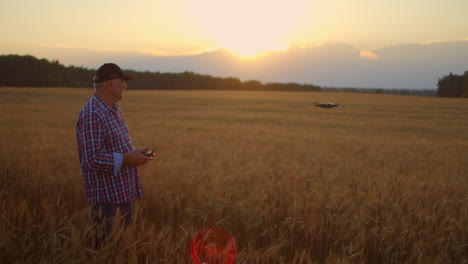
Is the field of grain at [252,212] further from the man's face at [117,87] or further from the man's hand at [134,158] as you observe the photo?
the man's face at [117,87]

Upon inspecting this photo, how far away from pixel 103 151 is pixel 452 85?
3496 inches

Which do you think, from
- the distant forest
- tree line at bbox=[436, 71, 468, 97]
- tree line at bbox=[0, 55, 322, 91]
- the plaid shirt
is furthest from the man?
tree line at bbox=[436, 71, 468, 97]

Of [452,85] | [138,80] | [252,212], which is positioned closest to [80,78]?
[138,80]

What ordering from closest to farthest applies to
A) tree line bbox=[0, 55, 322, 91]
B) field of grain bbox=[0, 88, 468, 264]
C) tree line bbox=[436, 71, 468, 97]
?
field of grain bbox=[0, 88, 468, 264] < tree line bbox=[0, 55, 322, 91] < tree line bbox=[436, 71, 468, 97]

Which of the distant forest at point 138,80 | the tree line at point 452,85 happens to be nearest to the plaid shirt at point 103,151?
the distant forest at point 138,80

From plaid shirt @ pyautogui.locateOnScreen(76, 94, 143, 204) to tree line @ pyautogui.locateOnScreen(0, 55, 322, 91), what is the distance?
41.7 m

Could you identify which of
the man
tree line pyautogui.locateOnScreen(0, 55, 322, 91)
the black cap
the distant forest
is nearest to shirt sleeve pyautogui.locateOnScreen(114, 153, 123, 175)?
the man

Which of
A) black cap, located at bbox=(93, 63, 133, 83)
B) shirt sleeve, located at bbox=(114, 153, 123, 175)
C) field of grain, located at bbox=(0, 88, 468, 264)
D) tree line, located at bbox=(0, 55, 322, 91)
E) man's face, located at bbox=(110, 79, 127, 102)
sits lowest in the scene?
field of grain, located at bbox=(0, 88, 468, 264)

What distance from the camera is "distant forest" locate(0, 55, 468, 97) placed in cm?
5019

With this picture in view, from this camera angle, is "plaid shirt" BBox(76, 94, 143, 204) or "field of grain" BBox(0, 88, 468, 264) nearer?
"field of grain" BBox(0, 88, 468, 264)

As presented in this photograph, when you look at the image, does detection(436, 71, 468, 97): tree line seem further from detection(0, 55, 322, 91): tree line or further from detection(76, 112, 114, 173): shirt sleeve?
detection(76, 112, 114, 173): shirt sleeve

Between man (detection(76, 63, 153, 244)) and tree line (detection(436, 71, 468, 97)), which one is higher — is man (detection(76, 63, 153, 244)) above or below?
below

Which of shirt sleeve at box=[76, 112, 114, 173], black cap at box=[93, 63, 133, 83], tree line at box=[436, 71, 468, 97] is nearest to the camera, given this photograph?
shirt sleeve at box=[76, 112, 114, 173]

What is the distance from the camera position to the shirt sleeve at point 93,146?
2846mm
